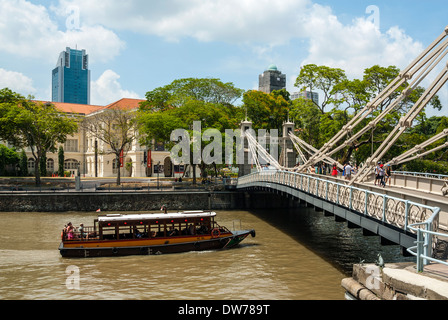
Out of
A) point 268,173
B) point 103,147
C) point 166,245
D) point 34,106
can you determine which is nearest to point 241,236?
point 166,245

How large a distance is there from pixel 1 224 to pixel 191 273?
72.0 ft

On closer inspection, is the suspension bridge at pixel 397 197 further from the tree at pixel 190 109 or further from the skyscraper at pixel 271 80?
the skyscraper at pixel 271 80

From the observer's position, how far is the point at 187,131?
174ft

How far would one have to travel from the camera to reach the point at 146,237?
25.8 m

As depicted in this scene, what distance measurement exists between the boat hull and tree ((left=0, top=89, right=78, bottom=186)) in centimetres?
3151

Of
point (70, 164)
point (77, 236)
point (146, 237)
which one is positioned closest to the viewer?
point (77, 236)

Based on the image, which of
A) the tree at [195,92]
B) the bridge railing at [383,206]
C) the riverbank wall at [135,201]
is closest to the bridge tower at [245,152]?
the riverbank wall at [135,201]

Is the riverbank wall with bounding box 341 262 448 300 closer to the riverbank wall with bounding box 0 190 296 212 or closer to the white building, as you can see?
the riverbank wall with bounding box 0 190 296 212

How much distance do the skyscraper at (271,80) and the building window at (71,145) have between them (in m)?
81.2

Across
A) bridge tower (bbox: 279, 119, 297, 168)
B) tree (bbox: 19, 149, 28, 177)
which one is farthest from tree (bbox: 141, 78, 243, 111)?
tree (bbox: 19, 149, 28, 177)

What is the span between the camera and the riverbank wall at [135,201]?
44.5m

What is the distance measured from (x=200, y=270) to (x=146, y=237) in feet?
17.0

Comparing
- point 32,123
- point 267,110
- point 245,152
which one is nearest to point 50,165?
point 32,123

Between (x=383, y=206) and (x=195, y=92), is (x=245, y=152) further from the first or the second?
(x=383, y=206)
